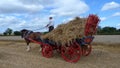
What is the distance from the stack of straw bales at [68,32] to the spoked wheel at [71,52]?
0.41 metres

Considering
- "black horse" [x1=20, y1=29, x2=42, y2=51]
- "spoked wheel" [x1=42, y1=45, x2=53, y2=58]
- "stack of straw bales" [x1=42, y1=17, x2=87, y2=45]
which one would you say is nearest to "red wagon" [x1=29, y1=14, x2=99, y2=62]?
"stack of straw bales" [x1=42, y1=17, x2=87, y2=45]

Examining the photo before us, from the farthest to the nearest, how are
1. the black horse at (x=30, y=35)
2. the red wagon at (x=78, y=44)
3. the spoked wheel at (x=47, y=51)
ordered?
the black horse at (x=30, y=35) < the spoked wheel at (x=47, y=51) < the red wagon at (x=78, y=44)

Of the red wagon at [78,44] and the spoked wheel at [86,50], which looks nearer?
the red wagon at [78,44]

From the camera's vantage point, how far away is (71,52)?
1462cm

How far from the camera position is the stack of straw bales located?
46.6 feet

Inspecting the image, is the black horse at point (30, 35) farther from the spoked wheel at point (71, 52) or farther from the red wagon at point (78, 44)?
the spoked wheel at point (71, 52)

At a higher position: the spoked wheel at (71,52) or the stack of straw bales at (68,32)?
the stack of straw bales at (68,32)

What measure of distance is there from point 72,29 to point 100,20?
59.4 inches

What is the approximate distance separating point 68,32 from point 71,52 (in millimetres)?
1049

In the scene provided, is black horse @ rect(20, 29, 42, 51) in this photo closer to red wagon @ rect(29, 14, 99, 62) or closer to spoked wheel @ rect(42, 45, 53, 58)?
spoked wheel @ rect(42, 45, 53, 58)

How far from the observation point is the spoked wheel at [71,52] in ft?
47.3

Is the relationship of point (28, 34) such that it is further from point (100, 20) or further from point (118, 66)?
point (118, 66)

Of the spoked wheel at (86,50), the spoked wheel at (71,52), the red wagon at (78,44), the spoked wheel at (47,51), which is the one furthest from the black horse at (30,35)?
the spoked wheel at (86,50)

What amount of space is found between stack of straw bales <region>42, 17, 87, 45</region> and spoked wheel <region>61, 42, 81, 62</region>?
0.41 metres
